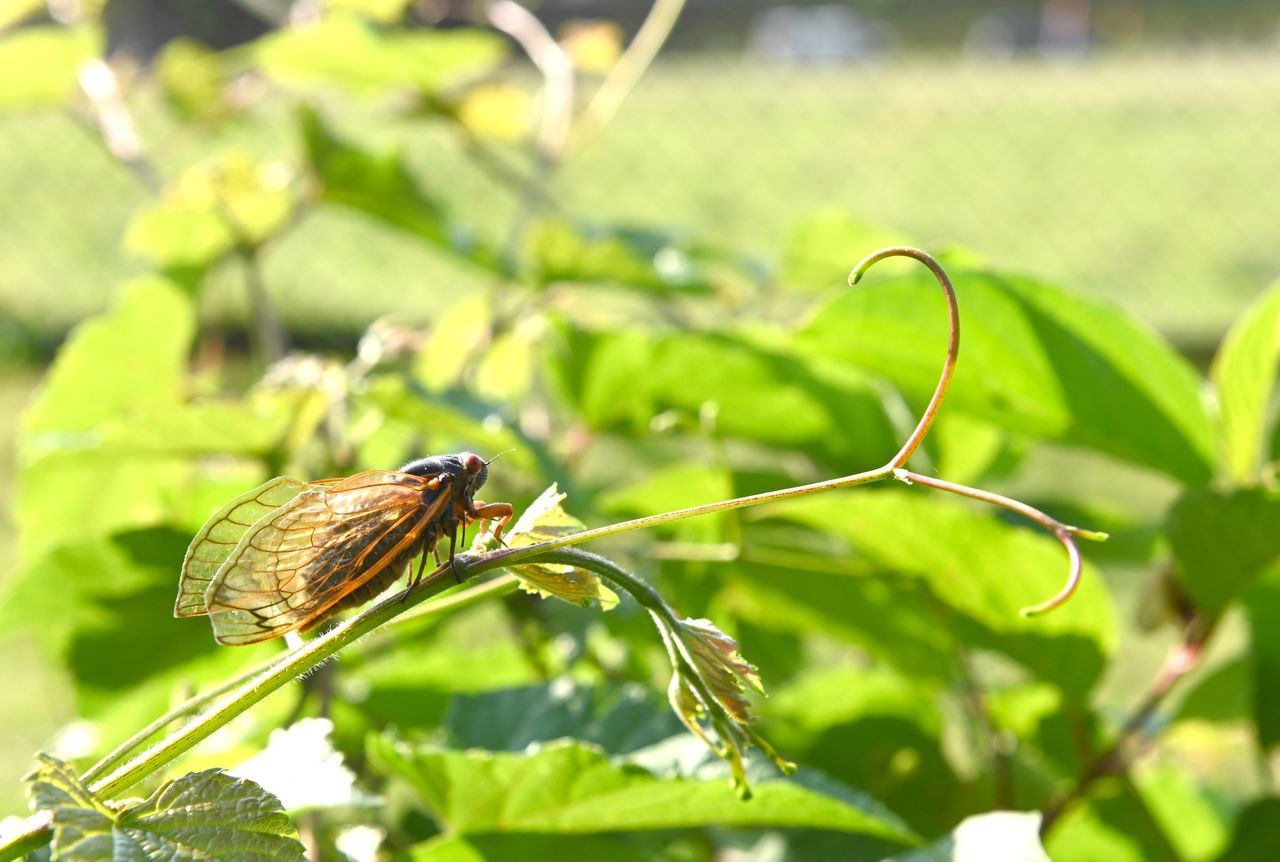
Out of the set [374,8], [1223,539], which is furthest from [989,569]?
[374,8]

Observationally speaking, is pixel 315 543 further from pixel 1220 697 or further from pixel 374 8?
pixel 374 8

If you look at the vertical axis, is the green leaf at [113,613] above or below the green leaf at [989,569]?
below

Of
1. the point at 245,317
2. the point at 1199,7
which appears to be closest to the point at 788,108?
the point at 245,317

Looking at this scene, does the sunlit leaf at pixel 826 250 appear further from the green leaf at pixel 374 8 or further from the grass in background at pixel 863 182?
the grass in background at pixel 863 182

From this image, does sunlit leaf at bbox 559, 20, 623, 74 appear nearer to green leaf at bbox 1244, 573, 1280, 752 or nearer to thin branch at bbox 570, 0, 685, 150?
thin branch at bbox 570, 0, 685, 150

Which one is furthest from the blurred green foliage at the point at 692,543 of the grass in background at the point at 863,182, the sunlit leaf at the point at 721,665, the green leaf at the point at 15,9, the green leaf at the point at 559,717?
the grass in background at the point at 863,182

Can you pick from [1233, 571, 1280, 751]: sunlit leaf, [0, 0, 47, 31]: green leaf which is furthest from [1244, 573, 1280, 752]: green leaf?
[0, 0, 47, 31]: green leaf
